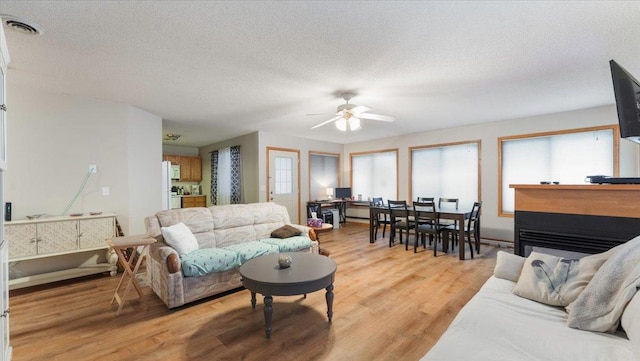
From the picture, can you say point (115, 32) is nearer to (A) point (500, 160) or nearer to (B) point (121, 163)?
(B) point (121, 163)

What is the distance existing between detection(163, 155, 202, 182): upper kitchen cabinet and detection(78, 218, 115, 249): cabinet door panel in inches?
177

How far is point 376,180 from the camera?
24.6 feet

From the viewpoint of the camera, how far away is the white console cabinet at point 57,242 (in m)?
3.10

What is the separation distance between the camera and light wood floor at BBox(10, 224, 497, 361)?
6.73ft

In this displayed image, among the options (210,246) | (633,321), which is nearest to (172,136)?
(210,246)

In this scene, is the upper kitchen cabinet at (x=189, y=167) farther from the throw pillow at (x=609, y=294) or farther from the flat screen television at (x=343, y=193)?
the throw pillow at (x=609, y=294)

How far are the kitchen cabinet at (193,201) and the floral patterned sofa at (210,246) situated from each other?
466cm

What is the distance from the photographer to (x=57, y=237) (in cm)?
331

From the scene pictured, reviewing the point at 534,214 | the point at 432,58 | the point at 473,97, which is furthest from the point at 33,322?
the point at 473,97

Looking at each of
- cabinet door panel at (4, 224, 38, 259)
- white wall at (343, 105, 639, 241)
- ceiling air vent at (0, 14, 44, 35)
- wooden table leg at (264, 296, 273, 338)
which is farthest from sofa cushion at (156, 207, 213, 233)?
white wall at (343, 105, 639, 241)

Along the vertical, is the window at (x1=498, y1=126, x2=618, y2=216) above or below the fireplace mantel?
above

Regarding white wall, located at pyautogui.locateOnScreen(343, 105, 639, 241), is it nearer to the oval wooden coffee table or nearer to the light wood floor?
the light wood floor

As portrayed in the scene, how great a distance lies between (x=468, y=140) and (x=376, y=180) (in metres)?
2.51

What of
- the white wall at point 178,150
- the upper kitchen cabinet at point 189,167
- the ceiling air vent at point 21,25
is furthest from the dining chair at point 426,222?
the white wall at point 178,150
